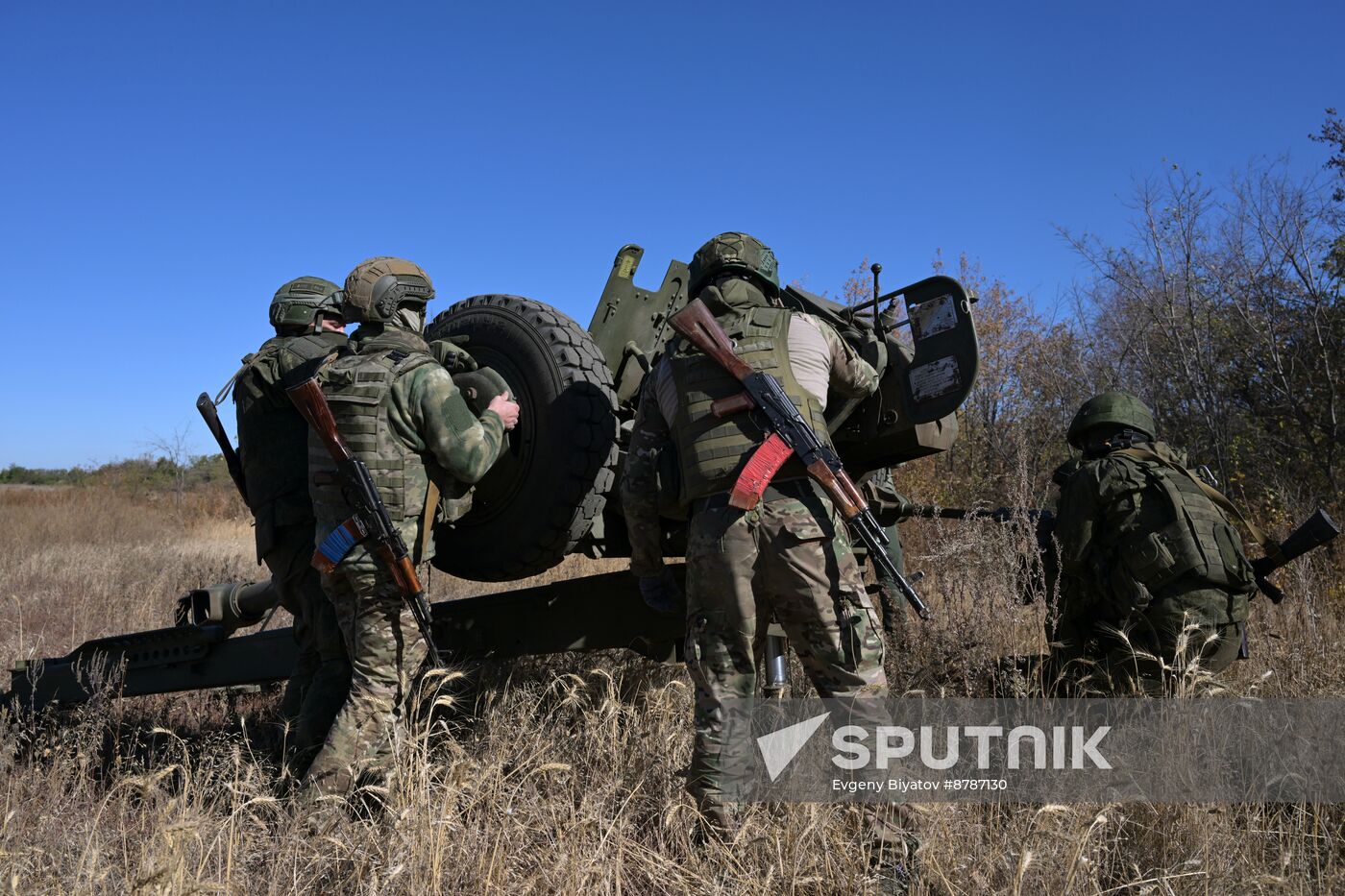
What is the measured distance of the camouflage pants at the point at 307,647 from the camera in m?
4.05

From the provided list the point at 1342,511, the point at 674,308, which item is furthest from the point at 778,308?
the point at 1342,511

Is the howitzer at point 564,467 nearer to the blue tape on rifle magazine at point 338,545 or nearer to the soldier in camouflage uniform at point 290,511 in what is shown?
the soldier in camouflage uniform at point 290,511

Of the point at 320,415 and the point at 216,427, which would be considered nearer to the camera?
the point at 320,415

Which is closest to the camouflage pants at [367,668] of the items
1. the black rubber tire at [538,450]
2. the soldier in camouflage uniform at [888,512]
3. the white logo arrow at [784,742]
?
the black rubber tire at [538,450]

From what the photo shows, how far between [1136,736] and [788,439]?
6.19ft

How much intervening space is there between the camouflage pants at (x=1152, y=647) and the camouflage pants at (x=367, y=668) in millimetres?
2643

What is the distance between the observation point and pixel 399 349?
3.90 meters

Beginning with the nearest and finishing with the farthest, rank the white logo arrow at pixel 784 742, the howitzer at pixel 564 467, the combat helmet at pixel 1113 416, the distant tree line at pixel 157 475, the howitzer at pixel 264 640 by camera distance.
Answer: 1. the white logo arrow at pixel 784 742
2. the howitzer at pixel 564 467
3. the howitzer at pixel 264 640
4. the combat helmet at pixel 1113 416
5. the distant tree line at pixel 157 475

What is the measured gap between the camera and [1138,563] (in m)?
4.26

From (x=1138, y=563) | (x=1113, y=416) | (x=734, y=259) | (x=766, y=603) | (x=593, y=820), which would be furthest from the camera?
(x=1113, y=416)

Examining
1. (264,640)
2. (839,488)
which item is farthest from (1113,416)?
(264,640)

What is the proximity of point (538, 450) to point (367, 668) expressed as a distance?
105 cm

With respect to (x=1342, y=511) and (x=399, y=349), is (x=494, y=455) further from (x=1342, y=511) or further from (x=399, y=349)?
(x=1342, y=511)

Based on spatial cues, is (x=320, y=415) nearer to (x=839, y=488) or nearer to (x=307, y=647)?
(x=307, y=647)
